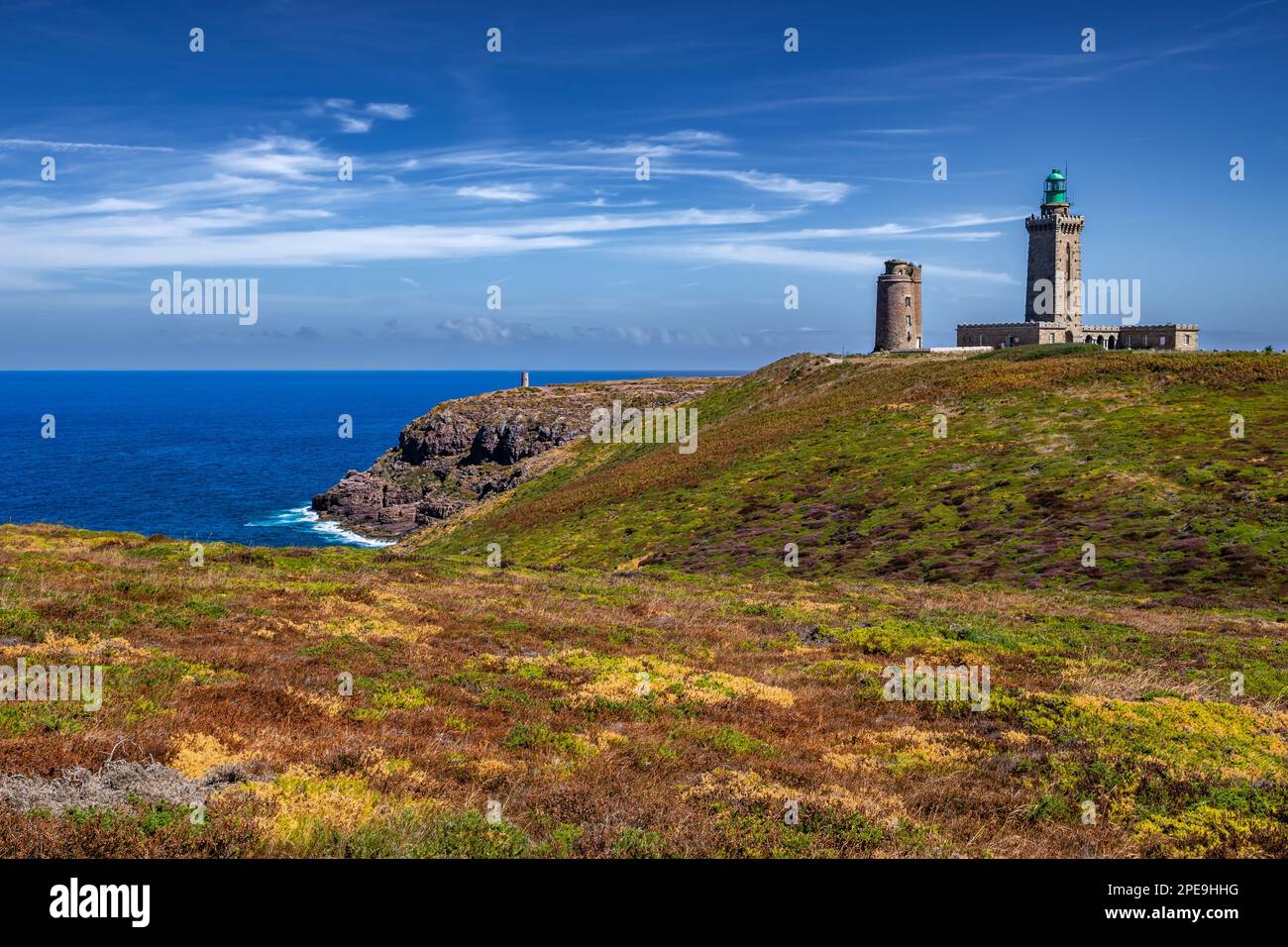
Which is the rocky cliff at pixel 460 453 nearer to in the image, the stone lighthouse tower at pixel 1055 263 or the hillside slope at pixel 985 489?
the hillside slope at pixel 985 489

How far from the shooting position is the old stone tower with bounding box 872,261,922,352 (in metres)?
97.6

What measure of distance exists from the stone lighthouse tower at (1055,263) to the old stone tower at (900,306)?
27560 mm

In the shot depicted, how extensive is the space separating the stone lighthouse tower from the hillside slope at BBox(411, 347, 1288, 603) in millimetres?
52334

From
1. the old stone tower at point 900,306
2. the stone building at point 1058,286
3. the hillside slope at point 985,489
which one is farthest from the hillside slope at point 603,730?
the stone building at point 1058,286

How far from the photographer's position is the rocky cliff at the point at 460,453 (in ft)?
349

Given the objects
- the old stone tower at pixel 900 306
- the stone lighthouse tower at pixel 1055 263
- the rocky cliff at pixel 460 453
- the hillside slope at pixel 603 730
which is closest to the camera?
the hillside slope at pixel 603 730

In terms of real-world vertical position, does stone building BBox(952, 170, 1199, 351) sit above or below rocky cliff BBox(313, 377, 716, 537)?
above

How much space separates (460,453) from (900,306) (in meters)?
60.9

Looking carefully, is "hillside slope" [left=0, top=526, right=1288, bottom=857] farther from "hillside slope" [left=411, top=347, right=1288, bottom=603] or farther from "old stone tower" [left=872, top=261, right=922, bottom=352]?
"old stone tower" [left=872, top=261, right=922, bottom=352]

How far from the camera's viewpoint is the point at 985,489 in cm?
4012

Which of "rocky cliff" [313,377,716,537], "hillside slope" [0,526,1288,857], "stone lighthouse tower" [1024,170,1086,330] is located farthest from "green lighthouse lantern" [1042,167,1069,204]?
"hillside slope" [0,526,1288,857]

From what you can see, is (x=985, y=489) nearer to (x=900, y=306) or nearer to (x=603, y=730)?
(x=603, y=730)
